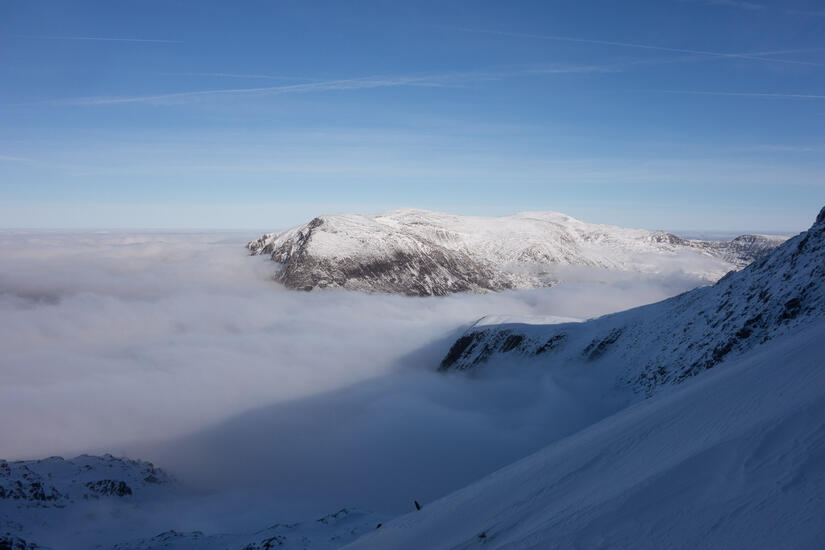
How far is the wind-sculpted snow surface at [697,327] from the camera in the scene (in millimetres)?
34031

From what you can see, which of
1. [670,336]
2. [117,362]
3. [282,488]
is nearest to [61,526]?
[282,488]

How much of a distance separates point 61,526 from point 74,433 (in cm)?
8386

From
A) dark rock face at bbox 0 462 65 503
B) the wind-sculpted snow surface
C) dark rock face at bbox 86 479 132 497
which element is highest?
the wind-sculpted snow surface

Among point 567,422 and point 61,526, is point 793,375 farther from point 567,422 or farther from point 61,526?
point 61,526

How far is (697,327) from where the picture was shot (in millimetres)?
45812

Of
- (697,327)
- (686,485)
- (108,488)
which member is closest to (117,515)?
(108,488)

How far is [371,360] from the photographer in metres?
138

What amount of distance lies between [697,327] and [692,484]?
48.2m

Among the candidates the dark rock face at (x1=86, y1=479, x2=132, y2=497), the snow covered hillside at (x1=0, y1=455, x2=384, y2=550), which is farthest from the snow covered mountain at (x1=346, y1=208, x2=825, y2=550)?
the dark rock face at (x1=86, y1=479, x2=132, y2=497)

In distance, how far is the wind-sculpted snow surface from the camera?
112 feet

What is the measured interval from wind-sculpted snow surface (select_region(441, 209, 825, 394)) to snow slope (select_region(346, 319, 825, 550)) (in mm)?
26380

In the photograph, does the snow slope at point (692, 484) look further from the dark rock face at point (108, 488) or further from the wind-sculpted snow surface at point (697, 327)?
the dark rock face at point (108, 488)

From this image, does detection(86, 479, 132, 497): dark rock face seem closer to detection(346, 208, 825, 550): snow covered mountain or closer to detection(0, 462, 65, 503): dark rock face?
detection(0, 462, 65, 503): dark rock face

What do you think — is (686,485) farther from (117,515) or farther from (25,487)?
(25,487)
